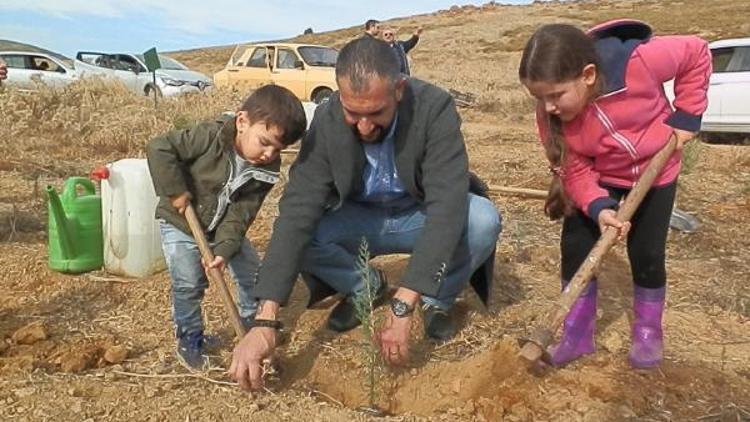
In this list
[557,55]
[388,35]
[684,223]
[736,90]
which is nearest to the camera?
[557,55]

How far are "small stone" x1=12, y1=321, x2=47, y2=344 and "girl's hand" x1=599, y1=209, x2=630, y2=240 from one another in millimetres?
2112

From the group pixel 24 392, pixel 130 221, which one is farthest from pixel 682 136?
pixel 130 221

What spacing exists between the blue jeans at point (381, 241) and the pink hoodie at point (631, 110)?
17.2 inches

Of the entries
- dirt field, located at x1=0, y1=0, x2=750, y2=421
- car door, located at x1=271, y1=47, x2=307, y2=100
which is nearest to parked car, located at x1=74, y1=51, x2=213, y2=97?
car door, located at x1=271, y1=47, x2=307, y2=100

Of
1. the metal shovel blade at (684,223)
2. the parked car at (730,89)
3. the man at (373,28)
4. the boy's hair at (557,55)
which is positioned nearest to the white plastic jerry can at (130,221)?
the boy's hair at (557,55)

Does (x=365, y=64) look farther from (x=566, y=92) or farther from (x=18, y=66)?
(x=18, y=66)

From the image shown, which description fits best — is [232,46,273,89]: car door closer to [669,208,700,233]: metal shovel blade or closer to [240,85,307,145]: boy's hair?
[669,208,700,233]: metal shovel blade

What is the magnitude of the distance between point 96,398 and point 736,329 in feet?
8.17

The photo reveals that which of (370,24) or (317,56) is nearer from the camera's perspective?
(370,24)

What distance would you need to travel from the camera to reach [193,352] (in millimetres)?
2910

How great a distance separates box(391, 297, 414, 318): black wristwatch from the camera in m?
2.58

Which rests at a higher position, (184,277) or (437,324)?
(184,277)

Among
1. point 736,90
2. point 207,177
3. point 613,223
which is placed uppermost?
point 207,177

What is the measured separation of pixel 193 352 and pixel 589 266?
1.41 m
